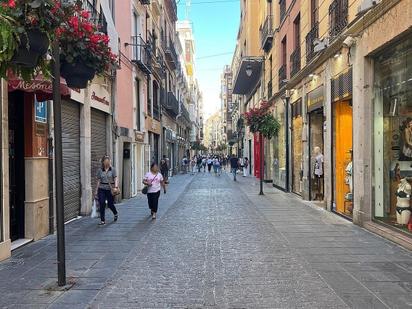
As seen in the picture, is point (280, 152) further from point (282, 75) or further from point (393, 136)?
point (393, 136)

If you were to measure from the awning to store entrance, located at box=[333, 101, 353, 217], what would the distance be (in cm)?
1604

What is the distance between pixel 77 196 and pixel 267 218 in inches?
190

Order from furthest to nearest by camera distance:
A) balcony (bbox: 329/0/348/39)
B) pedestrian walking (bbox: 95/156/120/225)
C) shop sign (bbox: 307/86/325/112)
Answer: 1. shop sign (bbox: 307/86/325/112)
2. balcony (bbox: 329/0/348/39)
3. pedestrian walking (bbox: 95/156/120/225)

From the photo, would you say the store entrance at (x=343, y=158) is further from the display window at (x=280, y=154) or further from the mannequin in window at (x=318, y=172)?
the display window at (x=280, y=154)

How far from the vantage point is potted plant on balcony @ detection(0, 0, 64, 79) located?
3.62 meters

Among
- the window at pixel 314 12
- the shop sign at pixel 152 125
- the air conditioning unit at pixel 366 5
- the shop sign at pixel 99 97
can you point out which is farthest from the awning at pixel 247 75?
the air conditioning unit at pixel 366 5

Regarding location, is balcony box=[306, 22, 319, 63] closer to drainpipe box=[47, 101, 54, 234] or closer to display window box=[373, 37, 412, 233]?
display window box=[373, 37, 412, 233]

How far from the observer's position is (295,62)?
18156mm

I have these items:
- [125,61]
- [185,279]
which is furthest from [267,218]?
[125,61]

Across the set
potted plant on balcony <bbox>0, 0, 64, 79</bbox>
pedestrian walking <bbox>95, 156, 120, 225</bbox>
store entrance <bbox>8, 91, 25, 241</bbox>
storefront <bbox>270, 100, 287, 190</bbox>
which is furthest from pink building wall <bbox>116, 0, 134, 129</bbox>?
potted plant on balcony <bbox>0, 0, 64, 79</bbox>

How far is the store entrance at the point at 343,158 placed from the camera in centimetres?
1183

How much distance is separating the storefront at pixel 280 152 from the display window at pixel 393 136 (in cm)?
1067

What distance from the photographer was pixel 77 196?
12.5m

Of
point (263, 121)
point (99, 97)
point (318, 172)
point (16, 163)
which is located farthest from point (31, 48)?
point (263, 121)
